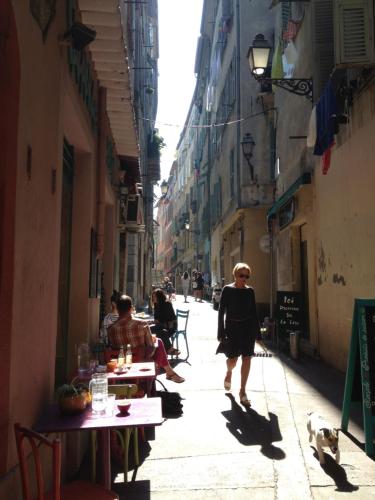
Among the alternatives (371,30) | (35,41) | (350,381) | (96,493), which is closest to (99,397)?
(96,493)

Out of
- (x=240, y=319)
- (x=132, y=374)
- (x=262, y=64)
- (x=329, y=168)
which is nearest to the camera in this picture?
(x=132, y=374)

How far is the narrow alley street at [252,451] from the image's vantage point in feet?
12.2

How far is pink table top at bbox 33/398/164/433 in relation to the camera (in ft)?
9.55

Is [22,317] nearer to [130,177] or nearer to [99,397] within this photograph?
[99,397]

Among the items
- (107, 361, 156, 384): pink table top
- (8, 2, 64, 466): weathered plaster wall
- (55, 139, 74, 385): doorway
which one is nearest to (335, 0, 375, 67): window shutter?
(55, 139, 74, 385): doorway

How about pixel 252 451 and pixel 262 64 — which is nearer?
pixel 252 451

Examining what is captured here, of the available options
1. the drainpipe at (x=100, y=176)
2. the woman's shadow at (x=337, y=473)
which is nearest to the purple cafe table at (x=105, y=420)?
the woman's shadow at (x=337, y=473)

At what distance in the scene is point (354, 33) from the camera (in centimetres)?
705

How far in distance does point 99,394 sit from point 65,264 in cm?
250

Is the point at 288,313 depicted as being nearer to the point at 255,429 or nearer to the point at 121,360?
the point at 255,429

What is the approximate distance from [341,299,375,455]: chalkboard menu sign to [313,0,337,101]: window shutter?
5.76 m

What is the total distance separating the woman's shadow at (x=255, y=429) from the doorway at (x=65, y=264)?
188 centimetres

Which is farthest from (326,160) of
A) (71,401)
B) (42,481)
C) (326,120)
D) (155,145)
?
(155,145)

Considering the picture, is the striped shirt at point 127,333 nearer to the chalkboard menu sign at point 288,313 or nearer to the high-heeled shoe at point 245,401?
the high-heeled shoe at point 245,401
